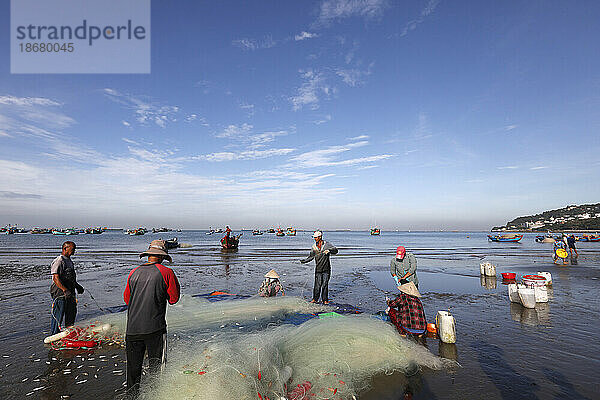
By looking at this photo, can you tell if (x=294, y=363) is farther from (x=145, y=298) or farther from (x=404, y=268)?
(x=404, y=268)

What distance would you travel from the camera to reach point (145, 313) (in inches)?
159

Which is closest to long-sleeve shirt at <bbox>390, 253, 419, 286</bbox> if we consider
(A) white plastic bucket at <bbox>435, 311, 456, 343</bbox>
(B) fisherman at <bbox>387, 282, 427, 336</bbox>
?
(B) fisherman at <bbox>387, 282, 427, 336</bbox>

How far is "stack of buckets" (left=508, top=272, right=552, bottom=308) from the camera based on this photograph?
368 inches

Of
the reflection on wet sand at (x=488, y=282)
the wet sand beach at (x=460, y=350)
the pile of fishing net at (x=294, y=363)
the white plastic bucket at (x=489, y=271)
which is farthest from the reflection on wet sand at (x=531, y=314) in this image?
the white plastic bucket at (x=489, y=271)

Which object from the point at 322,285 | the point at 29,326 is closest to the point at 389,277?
the point at 322,285

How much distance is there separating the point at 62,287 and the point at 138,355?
10.9ft

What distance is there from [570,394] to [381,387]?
271 cm

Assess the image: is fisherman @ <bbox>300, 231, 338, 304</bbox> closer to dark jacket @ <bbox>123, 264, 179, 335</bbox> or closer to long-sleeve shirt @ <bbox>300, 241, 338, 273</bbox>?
long-sleeve shirt @ <bbox>300, 241, 338, 273</bbox>

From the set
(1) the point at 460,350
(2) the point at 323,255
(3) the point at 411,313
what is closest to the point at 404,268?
(3) the point at 411,313

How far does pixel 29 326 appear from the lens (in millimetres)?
7805

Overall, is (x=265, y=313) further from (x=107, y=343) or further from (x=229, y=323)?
(x=107, y=343)

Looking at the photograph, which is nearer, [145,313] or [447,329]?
[145,313]

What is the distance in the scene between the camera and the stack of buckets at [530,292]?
30.7 feet

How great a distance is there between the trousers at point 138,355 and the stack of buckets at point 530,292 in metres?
10.2
